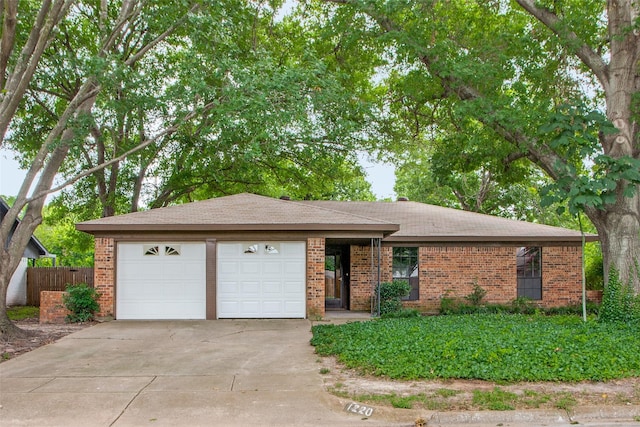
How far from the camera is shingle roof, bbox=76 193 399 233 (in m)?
14.1

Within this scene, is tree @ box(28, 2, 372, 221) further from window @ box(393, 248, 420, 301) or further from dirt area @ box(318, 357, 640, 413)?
dirt area @ box(318, 357, 640, 413)

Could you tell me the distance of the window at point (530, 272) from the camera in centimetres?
1712

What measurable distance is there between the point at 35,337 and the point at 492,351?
30.3 ft

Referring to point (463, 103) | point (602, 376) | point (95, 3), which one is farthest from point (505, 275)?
point (95, 3)

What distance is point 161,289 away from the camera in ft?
47.9

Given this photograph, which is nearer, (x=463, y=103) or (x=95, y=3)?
(x=463, y=103)

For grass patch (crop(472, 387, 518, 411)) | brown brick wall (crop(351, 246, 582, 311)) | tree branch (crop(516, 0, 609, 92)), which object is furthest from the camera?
brown brick wall (crop(351, 246, 582, 311))

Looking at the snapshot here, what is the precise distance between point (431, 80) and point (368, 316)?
6.62 metres

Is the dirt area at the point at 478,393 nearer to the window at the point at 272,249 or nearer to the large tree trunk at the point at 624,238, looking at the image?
the large tree trunk at the point at 624,238

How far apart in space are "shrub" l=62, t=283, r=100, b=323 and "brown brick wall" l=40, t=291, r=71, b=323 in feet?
0.62

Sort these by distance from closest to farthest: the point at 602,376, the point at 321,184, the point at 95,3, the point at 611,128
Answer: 1. the point at 602,376
2. the point at 611,128
3. the point at 95,3
4. the point at 321,184

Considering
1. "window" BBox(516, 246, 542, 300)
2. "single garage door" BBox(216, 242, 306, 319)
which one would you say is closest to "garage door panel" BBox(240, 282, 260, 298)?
"single garage door" BBox(216, 242, 306, 319)

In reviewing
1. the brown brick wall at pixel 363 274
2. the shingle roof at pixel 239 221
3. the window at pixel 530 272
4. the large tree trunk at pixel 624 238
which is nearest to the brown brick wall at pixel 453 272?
the brown brick wall at pixel 363 274

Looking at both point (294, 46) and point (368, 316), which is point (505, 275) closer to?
point (368, 316)
